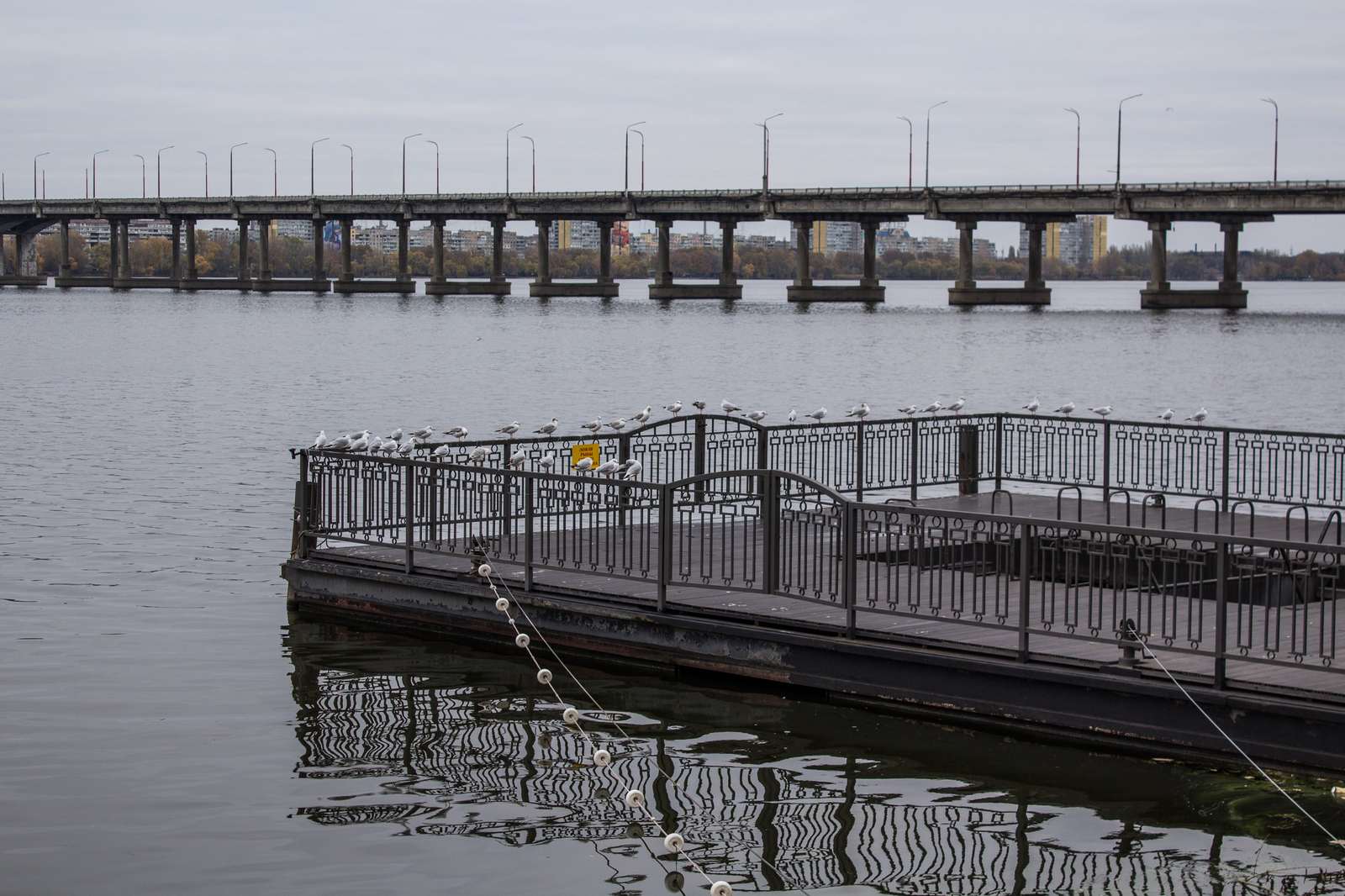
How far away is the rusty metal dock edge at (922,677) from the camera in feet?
42.6

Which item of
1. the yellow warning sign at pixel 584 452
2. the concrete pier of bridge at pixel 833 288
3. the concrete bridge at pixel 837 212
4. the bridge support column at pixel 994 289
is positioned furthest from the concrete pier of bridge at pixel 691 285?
the yellow warning sign at pixel 584 452

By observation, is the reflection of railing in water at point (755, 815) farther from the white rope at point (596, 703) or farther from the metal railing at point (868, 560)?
the metal railing at point (868, 560)

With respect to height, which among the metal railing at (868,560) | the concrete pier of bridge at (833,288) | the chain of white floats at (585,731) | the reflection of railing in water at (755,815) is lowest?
the reflection of railing in water at (755,815)

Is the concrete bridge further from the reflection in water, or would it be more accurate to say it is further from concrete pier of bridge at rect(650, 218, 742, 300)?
the reflection in water

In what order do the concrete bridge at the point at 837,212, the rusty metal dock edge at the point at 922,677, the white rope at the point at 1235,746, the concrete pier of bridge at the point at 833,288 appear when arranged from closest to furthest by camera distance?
the white rope at the point at 1235,746, the rusty metal dock edge at the point at 922,677, the concrete bridge at the point at 837,212, the concrete pier of bridge at the point at 833,288

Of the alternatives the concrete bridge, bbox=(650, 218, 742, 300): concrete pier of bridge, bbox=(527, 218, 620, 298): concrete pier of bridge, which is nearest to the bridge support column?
the concrete bridge

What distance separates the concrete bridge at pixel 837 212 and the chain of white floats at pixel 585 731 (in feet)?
376

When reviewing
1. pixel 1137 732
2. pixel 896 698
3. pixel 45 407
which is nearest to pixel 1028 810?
pixel 1137 732

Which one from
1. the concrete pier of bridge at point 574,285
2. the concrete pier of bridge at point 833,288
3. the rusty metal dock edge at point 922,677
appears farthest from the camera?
the concrete pier of bridge at point 574,285

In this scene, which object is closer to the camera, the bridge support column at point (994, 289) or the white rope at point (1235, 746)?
the white rope at point (1235, 746)

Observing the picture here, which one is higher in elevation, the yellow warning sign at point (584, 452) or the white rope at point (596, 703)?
the yellow warning sign at point (584, 452)

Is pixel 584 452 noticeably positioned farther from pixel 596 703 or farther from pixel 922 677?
pixel 922 677

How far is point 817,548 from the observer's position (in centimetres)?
1589

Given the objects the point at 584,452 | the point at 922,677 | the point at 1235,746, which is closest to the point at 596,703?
the point at 922,677
